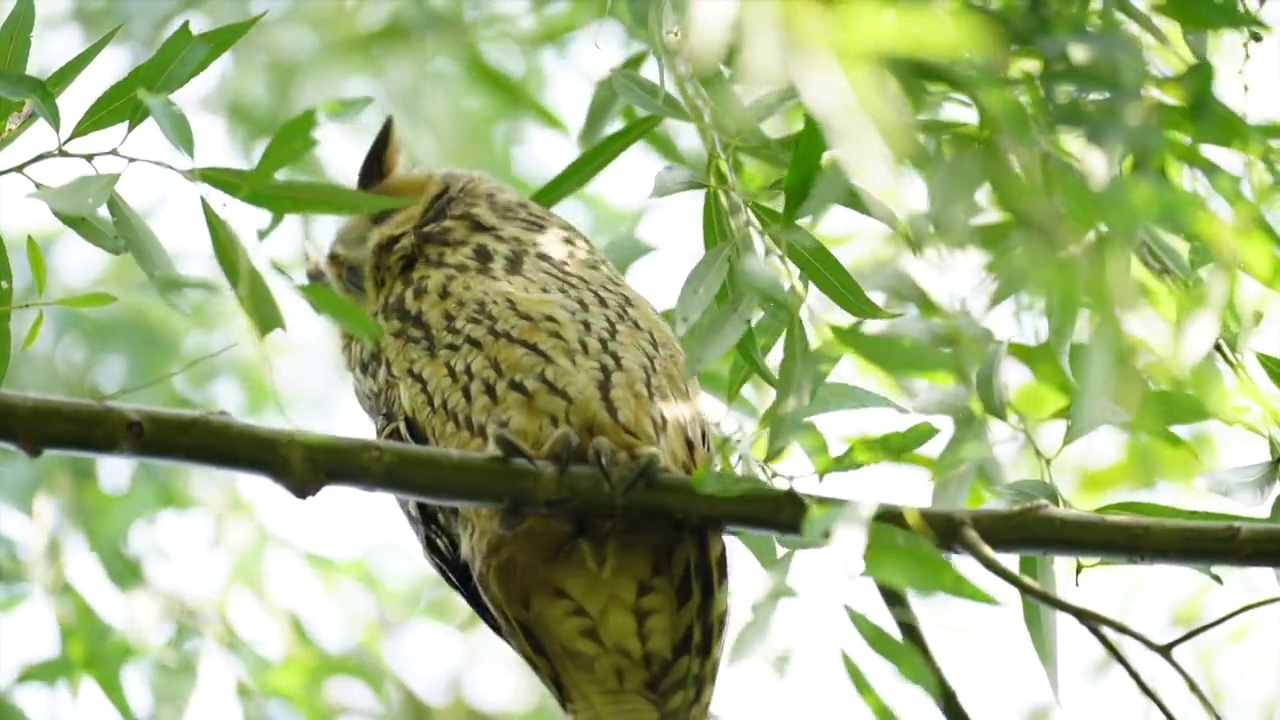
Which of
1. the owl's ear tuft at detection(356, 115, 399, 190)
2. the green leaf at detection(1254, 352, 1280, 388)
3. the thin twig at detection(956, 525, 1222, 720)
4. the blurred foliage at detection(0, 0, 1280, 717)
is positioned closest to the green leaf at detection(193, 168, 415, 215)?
the blurred foliage at detection(0, 0, 1280, 717)

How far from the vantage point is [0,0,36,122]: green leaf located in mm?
1311

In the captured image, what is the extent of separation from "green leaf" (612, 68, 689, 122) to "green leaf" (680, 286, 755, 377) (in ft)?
0.96

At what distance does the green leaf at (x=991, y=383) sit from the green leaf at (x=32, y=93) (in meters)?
0.83

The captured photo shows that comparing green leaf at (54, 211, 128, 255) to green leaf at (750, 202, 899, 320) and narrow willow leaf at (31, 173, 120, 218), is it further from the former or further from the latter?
green leaf at (750, 202, 899, 320)

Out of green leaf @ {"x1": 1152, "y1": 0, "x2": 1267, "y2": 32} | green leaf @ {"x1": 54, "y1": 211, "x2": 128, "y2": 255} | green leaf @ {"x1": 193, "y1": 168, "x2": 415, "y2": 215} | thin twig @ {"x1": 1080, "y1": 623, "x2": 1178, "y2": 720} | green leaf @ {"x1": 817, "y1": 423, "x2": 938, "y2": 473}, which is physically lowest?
thin twig @ {"x1": 1080, "y1": 623, "x2": 1178, "y2": 720}

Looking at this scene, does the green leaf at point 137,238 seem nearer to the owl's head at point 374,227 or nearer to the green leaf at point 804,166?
the green leaf at point 804,166

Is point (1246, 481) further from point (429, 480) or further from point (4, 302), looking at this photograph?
point (4, 302)

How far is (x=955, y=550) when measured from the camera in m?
1.17

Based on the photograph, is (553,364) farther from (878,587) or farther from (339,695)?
(339,695)

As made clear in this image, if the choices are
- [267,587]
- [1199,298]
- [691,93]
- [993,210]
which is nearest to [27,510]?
[267,587]

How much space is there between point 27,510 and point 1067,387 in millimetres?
1731

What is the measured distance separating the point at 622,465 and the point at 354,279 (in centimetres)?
84

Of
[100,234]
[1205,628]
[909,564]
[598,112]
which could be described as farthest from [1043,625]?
[100,234]

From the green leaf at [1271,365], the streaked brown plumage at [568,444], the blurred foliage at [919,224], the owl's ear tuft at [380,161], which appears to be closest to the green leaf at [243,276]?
the blurred foliage at [919,224]
